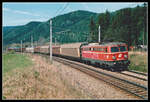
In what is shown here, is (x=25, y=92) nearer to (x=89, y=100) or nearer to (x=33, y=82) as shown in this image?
(x=33, y=82)

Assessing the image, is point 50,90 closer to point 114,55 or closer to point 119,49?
point 114,55

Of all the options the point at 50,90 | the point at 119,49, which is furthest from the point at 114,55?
the point at 50,90

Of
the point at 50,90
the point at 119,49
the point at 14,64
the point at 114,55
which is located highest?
the point at 119,49

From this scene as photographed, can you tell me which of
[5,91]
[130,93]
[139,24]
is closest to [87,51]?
[130,93]

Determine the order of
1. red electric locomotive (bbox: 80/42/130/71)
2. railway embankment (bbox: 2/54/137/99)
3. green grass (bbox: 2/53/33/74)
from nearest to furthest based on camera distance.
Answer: railway embankment (bbox: 2/54/137/99), red electric locomotive (bbox: 80/42/130/71), green grass (bbox: 2/53/33/74)

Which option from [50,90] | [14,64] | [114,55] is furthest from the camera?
[14,64]

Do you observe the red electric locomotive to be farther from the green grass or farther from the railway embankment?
the green grass

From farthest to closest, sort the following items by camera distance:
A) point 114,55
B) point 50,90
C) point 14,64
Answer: point 14,64, point 114,55, point 50,90

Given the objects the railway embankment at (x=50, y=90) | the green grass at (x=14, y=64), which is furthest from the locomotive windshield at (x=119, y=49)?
the green grass at (x=14, y=64)

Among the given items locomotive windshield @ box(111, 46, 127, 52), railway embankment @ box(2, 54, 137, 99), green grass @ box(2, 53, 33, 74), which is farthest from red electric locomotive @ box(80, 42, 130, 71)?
green grass @ box(2, 53, 33, 74)

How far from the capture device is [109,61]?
840 inches

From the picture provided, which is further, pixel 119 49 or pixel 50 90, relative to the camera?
pixel 119 49

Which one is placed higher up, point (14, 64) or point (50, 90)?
Result: point (50, 90)

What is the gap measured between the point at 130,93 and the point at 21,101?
6614 mm
